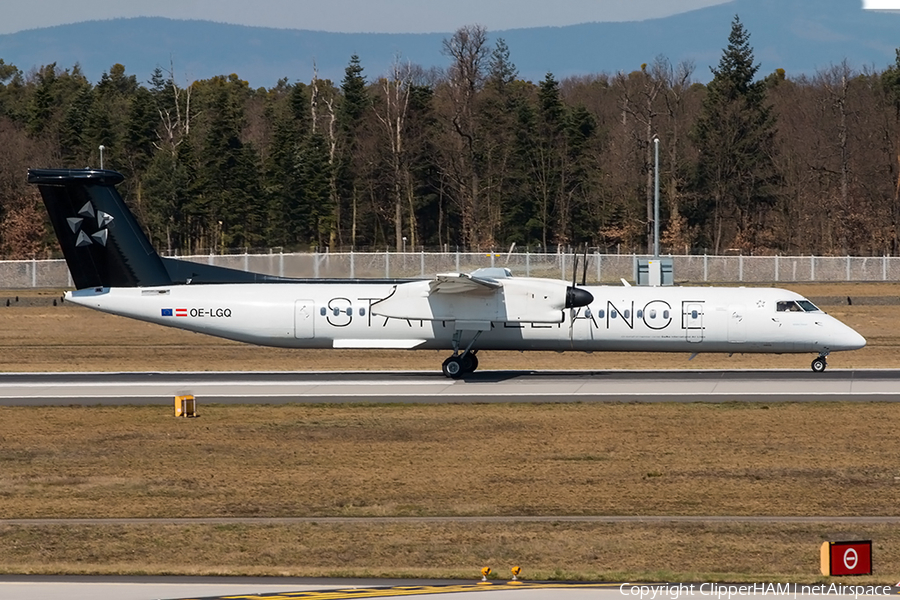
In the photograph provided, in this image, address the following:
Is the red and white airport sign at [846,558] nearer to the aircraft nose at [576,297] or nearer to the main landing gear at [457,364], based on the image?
the aircraft nose at [576,297]

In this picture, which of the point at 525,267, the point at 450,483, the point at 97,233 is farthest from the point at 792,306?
the point at 525,267

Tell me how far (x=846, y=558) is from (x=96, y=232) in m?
25.8

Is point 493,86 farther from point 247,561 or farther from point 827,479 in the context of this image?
point 247,561

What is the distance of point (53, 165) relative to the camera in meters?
80.2

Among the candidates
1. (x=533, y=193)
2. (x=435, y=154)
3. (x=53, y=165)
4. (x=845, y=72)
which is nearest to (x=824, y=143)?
(x=845, y=72)

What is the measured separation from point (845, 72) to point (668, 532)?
6961 cm

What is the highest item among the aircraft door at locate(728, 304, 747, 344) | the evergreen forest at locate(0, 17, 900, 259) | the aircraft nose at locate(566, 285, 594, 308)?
the evergreen forest at locate(0, 17, 900, 259)

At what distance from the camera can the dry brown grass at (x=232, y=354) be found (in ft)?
121

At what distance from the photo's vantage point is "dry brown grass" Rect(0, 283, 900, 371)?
121 ft

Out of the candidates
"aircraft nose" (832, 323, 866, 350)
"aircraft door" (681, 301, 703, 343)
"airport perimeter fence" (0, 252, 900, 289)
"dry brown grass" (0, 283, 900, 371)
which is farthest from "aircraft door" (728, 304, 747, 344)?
"airport perimeter fence" (0, 252, 900, 289)

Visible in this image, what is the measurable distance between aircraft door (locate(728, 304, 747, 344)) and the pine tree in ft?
157

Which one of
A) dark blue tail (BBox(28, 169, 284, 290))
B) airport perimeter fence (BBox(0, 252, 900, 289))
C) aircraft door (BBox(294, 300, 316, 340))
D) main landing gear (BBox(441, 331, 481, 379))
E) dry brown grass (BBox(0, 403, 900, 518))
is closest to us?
dry brown grass (BBox(0, 403, 900, 518))

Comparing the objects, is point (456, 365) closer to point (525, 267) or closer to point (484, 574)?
point (484, 574)

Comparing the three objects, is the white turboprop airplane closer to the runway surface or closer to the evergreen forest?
the runway surface
